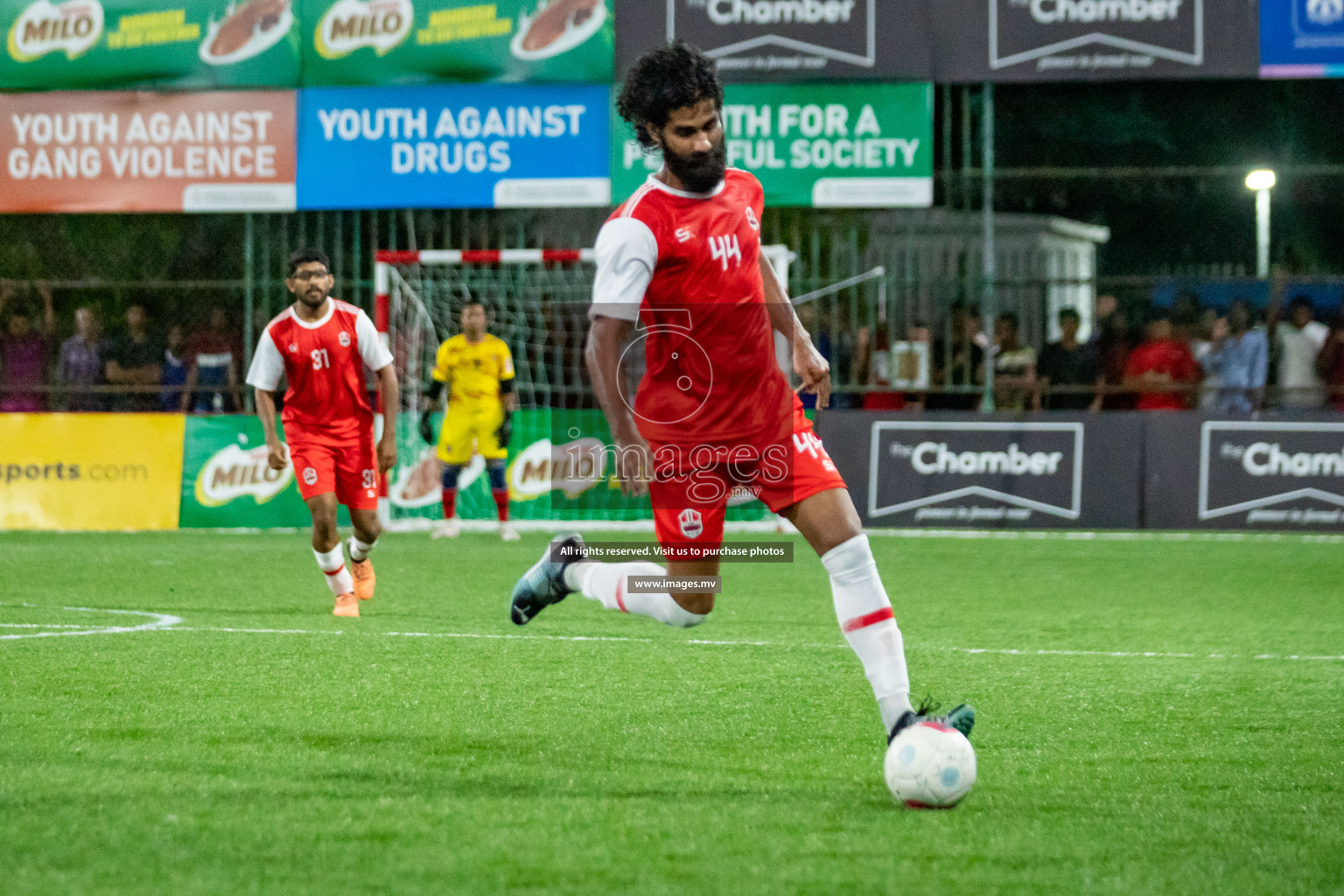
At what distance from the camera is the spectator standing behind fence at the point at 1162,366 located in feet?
51.4

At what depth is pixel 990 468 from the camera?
50.2ft

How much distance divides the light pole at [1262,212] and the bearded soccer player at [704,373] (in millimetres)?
12259

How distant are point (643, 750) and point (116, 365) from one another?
41.5ft

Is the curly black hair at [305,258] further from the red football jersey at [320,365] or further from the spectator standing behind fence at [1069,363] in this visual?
the spectator standing behind fence at [1069,363]

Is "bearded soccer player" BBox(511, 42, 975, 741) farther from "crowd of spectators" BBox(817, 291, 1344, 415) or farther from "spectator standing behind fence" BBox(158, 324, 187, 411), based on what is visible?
"spectator standing behind fence" BBox(158, 324, 187, 411)

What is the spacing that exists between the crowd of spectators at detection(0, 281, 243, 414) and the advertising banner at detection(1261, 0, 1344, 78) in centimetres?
1016

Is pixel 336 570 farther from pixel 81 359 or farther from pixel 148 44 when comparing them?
pixel 148 44

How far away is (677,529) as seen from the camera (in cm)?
514

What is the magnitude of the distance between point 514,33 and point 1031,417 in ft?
19.5

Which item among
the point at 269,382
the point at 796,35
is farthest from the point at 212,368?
the point at 269,382

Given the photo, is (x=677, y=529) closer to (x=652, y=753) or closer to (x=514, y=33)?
(x=652, y=753)

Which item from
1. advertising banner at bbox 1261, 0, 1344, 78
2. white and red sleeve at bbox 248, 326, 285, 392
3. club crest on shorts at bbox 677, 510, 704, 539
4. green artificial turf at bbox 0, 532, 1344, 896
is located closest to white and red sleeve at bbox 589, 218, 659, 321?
club crest on shorts at bbox 677, 510, 704, 539

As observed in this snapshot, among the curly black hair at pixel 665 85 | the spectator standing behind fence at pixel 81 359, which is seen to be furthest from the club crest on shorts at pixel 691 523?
the spectator standing behind fence at pixel 81 359

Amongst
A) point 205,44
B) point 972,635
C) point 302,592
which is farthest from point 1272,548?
point 205,44
